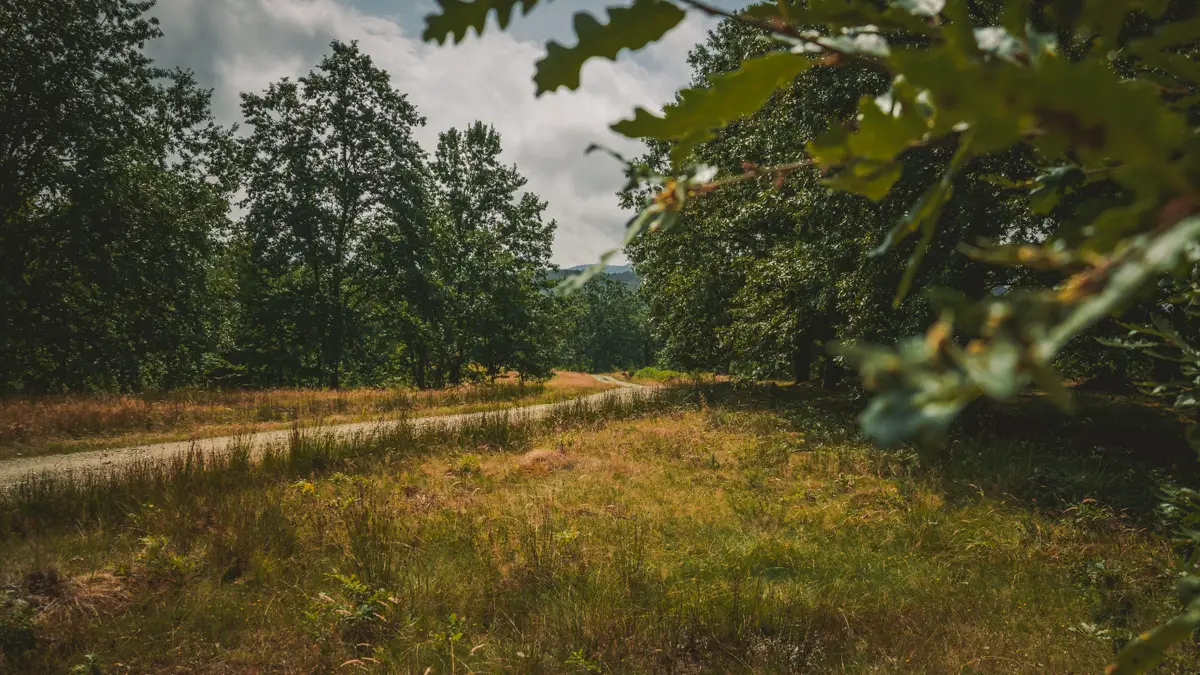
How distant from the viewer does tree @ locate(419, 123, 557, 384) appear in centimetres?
2481

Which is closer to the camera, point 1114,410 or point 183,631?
point 183,631

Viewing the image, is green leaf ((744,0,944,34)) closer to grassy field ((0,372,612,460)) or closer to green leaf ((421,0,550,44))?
green leaf ((421,0,550,44))

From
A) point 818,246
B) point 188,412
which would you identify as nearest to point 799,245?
point 818,246

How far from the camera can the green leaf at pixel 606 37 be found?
640 millimetres

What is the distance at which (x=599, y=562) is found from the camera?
15.8ft

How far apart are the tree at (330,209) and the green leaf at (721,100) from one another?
23.5 m

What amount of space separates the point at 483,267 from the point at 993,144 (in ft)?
83.8

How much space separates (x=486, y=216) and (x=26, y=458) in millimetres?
23060

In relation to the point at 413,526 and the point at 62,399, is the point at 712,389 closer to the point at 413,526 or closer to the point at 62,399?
the point at 413,526

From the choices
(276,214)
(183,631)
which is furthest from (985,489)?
(276,214)

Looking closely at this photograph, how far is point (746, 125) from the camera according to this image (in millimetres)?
12289

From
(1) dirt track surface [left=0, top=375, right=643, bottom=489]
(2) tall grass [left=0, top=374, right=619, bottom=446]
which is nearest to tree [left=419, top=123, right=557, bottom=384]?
(2) tall grass [left=0, top=374, right=619, bottom=446]

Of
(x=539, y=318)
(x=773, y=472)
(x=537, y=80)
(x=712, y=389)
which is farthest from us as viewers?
(x=539, y=318)

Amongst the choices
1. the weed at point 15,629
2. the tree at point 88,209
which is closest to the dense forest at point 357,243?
the tree at point 88,209
